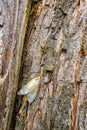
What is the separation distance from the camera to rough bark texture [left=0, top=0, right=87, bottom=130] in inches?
54.6

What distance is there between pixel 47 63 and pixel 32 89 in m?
0.12

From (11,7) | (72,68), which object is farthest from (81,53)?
(11,7)

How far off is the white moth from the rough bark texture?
2 cm

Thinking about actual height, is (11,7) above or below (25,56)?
above

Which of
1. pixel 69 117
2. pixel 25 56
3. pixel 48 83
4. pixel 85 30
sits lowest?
pixel 69 117

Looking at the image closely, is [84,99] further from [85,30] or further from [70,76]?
[85,30]

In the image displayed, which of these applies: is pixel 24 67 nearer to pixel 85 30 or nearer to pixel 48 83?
pixel 48 83

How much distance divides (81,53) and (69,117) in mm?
253

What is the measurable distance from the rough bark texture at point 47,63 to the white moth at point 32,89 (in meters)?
0.02

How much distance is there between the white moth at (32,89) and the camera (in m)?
1.42

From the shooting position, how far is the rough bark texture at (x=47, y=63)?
1386mm

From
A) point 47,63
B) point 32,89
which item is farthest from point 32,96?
point 47,63

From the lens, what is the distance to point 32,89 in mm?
1420

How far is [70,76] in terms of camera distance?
1.39 metres
